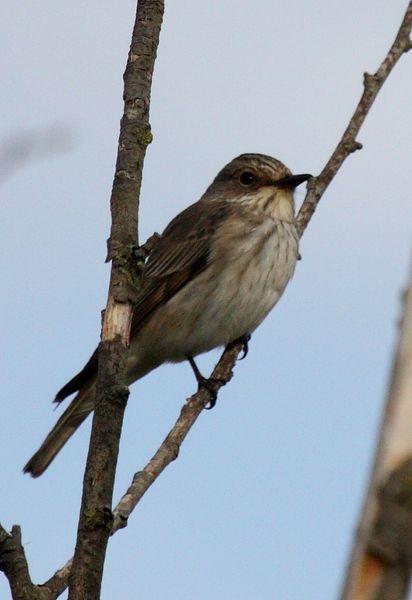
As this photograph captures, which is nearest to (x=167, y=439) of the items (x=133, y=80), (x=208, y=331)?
(x=133, y=80)

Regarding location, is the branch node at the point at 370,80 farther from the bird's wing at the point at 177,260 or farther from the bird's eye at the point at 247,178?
the bird's eye at the point at 247,178

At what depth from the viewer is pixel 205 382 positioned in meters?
7.11

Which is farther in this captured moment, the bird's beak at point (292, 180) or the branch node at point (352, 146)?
the bird's beak at point (292, 180)

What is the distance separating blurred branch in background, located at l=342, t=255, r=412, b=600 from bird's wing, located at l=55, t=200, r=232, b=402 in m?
6.87

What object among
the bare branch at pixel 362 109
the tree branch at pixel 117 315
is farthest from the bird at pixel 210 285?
the tree branch at pixel 117 315

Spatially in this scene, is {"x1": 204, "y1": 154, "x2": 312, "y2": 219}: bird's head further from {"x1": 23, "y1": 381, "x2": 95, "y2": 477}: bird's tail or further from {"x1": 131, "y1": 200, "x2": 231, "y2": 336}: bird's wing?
{"x1": 23, "y1": 381, "x2": 95, "y2": 477}: bird's tail

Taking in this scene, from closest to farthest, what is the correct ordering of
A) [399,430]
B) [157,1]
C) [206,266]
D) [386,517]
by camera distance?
1. [386,517]
2. [399,430]
3. [157,1]
4. [206,266]

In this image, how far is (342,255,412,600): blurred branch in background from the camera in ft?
4.51

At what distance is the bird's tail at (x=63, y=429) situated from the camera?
8.02 metres

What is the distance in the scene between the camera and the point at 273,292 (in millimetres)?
8258

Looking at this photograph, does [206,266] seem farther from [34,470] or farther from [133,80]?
[133,80]

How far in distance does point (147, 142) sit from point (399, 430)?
3.02m

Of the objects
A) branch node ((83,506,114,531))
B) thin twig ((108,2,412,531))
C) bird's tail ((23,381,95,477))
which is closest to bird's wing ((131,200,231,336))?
bird's tail ((23,381,95,477))

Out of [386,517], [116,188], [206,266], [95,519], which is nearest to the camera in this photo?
[386,517]
